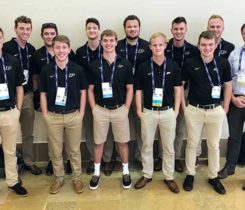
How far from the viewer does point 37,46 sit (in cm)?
377

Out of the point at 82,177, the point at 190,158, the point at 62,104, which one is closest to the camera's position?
the point at 62,104

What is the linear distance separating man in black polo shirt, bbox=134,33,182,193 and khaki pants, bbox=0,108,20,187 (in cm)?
117

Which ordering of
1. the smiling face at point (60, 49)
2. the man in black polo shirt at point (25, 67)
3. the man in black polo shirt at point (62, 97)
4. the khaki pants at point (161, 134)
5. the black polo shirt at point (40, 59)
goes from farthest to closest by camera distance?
the black polo shirt at point (40, 59) → the man in black polo shirt at point (25, 67) → the khaki pants at point (161, 134) → the man in black polo shirt at point (62, 97) → the smiling face at point (60, 49)

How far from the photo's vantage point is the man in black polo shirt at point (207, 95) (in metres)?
3.09

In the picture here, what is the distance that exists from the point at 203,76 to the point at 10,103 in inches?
70.2

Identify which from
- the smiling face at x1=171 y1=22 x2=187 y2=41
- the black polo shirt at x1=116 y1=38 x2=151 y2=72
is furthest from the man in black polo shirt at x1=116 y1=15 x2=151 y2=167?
the smiling face at x1=171 y1=22 x2=187 y2=41

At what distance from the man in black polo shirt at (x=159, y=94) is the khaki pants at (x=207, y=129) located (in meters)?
0.16

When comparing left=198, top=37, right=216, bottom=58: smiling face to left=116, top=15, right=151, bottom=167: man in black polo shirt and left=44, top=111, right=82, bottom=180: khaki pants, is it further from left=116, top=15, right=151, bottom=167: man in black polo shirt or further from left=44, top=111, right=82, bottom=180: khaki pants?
left=44, top=111, right=82, bottom=180: khaki pants

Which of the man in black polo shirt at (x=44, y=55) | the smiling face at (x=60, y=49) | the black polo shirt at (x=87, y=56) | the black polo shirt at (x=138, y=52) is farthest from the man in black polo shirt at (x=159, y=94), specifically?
the man in black polo shirt at (x=44, y=55)

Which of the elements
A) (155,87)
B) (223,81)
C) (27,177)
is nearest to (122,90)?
(155,87)

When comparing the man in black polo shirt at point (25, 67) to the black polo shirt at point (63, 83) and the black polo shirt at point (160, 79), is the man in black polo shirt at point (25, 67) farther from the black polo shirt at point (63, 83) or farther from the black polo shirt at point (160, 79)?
the black polo shirt at point (160, 79)

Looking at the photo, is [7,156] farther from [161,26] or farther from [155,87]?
[161,26]

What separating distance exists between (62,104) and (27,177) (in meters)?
1.07

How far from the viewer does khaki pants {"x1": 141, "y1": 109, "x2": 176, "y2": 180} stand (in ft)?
10.5
